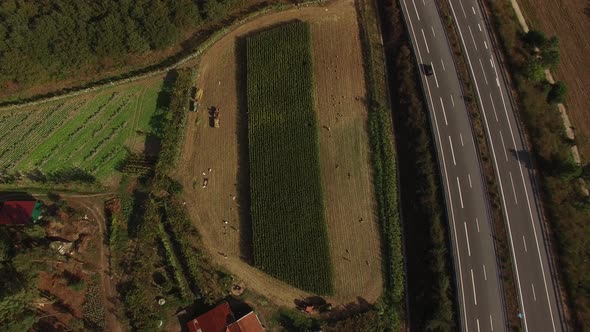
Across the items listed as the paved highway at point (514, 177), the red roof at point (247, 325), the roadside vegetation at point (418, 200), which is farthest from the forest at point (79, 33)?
the red roof at point (247, 325)

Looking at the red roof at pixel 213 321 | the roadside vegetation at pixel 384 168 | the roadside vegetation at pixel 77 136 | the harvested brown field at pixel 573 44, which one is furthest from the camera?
the harvested brown field at pixel 573 44

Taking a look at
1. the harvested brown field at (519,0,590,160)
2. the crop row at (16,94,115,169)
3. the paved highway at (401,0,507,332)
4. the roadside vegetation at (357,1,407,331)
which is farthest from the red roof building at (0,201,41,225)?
the harvested brown field at (519,0,590,160)

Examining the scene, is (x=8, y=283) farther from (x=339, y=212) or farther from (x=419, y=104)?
(x=419, y=104)

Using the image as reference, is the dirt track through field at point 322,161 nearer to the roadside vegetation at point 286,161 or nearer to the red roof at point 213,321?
the roadside vegetation at point 286,161

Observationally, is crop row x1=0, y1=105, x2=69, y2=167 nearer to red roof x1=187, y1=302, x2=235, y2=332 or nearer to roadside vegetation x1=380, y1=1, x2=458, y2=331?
red roof x1=187, y1=302, x2=235, y2=332

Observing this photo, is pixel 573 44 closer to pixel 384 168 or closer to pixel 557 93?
pixel 557 93

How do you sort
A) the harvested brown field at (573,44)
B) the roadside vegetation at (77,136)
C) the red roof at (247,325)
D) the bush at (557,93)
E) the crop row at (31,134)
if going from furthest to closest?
1. the crop row at (31,134)
2. the harvested brown field at (573,44)
3. the roadside vegetation at (77,136)
4. the bush at (557,93)
5. the red roof at (247,325)

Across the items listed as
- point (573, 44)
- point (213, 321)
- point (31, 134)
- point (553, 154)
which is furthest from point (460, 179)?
point (31, 134)
